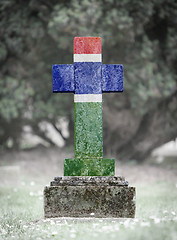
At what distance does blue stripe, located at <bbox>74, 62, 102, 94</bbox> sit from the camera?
190 inches

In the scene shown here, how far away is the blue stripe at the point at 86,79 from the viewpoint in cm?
482

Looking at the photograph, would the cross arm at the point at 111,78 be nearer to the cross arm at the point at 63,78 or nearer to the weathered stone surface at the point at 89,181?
the cross arm at the point at 63,78

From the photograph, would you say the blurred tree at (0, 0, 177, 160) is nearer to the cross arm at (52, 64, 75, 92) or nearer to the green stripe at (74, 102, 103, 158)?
the cross arm at (52, 64, 75, 92)

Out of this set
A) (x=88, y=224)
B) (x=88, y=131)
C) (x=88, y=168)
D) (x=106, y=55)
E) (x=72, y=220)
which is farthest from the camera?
(x=106, y=55)

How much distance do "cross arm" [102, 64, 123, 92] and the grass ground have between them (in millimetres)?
1756

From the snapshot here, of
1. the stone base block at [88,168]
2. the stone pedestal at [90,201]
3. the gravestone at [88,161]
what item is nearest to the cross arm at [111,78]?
the gravestone at [88,161]

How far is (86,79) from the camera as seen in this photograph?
15.8ft

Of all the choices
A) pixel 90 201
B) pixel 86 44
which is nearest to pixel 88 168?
pixel 90 201

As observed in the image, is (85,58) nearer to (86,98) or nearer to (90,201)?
(86,98)

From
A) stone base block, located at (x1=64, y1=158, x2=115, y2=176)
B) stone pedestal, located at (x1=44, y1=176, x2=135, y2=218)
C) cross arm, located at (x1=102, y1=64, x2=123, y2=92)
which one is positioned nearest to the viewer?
stone pedestal, located at (x1=44, y1=176, x2=135, y2=218)

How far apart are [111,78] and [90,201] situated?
170 centimetres

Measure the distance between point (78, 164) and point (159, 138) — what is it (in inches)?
294

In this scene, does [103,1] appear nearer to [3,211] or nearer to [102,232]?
[3,211]

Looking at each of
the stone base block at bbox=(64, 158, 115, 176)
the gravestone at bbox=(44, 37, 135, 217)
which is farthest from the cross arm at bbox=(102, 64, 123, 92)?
the stone base block at bbox=(64, 158, 115, 176)
